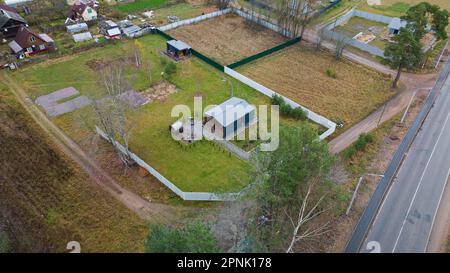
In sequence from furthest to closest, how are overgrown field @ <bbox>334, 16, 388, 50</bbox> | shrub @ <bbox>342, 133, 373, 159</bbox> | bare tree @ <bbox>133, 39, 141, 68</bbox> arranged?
1. overgrown field @ <bbox>334, 16, 388, 50</bbox>
2. bare tree @ <bbox>133, 39, 141, 68</bbox>
3. shrub @ <bbox>342, 133, 373, 159</bbox>

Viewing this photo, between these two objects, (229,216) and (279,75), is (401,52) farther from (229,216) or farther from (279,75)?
(229,216)

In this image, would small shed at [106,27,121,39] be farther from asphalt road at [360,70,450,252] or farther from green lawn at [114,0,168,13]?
asphalt road at [360,70,450,252]

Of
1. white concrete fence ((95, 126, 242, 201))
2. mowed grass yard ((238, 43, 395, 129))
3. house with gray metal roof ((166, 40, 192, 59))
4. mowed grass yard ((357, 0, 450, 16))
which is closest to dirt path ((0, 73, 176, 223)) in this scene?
white concrete fence ((95, 126, 242, 201))

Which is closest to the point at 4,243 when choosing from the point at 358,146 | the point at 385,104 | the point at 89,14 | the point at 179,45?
the point at 358,146

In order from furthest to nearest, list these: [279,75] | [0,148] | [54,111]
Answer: [279,75], [54,111], [0,148]

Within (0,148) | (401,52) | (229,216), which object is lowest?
(0,148)

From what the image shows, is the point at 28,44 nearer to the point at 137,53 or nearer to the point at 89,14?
the point at 89,14

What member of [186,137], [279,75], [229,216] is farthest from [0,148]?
[279,75]

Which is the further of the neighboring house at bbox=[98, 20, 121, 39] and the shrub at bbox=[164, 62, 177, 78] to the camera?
the neighboring house at bbox=[98, 20, 121, 39]
